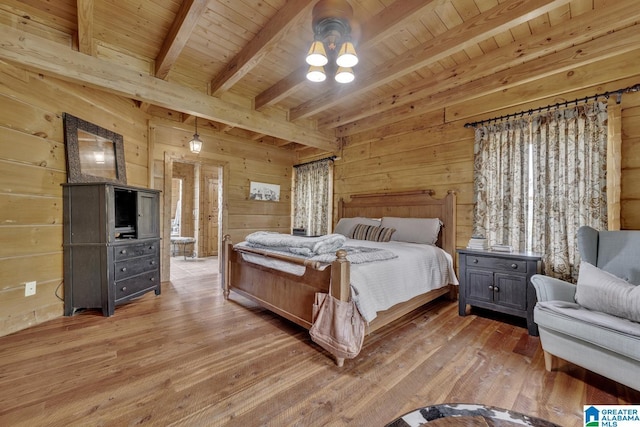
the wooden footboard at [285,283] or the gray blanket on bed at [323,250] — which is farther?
the gray blanket on bed at [323,250]

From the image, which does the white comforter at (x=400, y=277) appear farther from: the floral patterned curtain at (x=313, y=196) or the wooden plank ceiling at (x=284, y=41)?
the floral patterned curtain at (x=313, y=196)

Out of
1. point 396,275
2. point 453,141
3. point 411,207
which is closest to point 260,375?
point 396,275

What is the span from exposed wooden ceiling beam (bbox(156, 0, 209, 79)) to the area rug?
2663 millimetres

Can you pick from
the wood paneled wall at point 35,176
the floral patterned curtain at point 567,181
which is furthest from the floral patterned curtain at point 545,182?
the wood paneled wall at point 35,176

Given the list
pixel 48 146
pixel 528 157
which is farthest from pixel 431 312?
pixel 48 146

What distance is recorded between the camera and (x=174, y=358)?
2.01 meters

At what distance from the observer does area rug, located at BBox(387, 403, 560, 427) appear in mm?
868

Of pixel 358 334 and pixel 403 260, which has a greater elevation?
pixel 403 260

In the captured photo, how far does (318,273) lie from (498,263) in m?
1.84

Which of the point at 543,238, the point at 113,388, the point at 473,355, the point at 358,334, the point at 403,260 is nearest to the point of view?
the point at 113,388

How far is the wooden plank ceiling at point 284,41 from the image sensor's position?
210 centimetres

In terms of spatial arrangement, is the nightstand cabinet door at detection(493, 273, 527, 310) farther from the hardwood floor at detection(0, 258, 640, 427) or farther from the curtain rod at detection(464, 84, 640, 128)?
the curtain rod at detection(464, 84, 640, 128)

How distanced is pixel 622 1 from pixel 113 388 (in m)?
4.41

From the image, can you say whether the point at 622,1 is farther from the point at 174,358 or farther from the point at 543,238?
the point at 174,358
